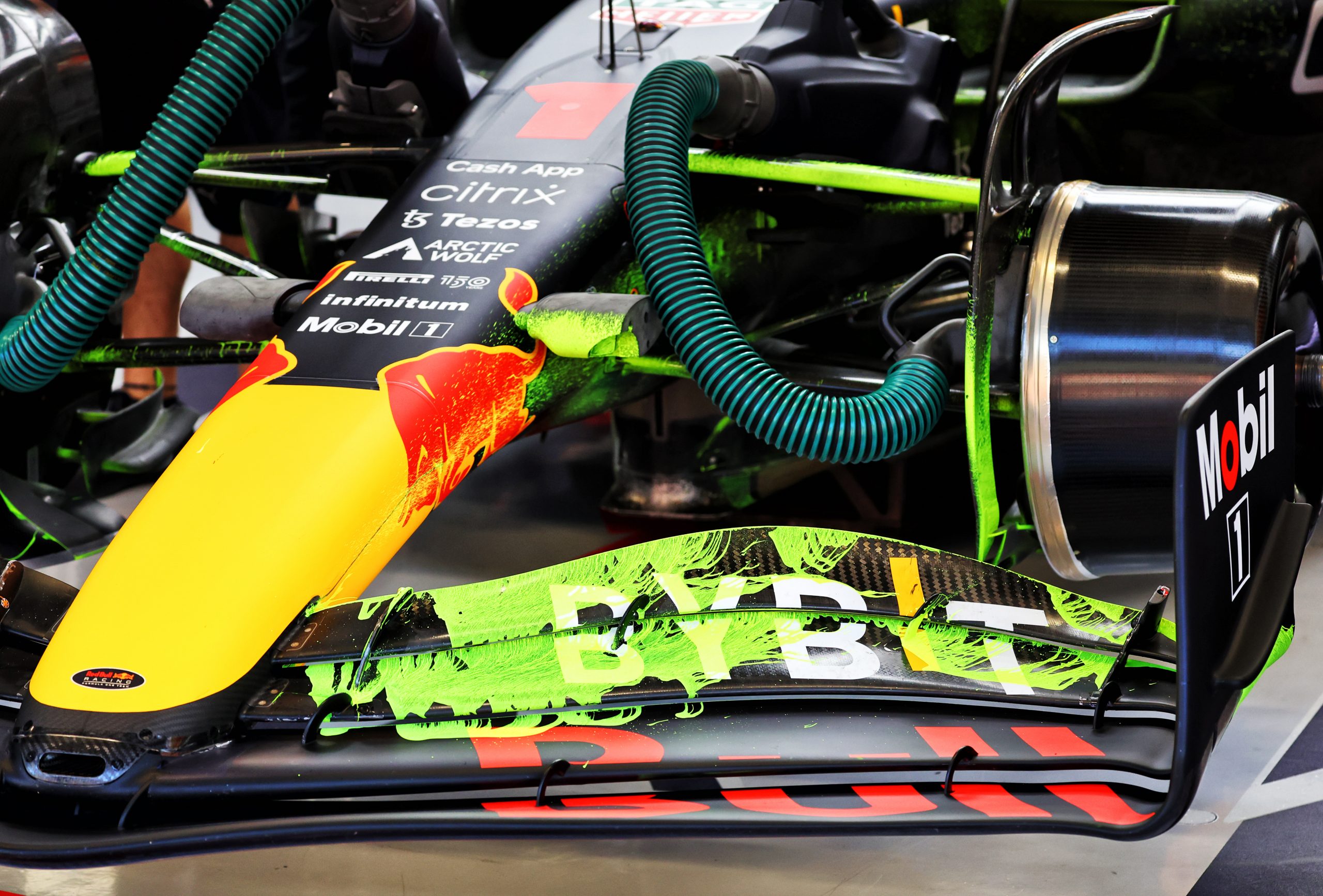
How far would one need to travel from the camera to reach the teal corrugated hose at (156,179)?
5.80 feet

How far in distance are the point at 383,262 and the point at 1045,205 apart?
32.7 inches

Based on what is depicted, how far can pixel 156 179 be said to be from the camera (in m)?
1.80

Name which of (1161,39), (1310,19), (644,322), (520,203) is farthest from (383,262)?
(1310,19)

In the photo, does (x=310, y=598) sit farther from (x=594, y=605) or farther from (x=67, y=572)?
(x=67, y=572)

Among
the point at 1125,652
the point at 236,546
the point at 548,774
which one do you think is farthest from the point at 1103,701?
the point at 236,546

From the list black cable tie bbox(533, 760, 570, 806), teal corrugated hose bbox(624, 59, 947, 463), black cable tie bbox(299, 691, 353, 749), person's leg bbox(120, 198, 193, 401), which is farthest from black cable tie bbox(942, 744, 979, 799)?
person's leg bbox(120, 198, 193, 401)

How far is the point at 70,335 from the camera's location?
188 cm

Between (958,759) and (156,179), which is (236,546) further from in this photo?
(958,759)

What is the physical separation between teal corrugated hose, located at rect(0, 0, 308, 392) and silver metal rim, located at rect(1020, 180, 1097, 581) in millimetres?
976

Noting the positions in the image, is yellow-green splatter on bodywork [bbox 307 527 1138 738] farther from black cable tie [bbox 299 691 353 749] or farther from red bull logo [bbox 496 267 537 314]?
red bull logo [bbox 496 267 537 314]

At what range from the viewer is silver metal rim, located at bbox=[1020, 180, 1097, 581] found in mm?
1532

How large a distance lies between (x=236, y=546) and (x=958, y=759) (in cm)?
74

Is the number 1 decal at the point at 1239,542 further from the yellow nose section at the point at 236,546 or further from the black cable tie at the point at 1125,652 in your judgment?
the yellow nose section at the point at 236,546

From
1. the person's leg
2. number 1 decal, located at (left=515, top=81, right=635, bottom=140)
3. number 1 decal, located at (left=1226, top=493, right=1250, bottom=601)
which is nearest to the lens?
number 1 decal, located at (left=1226, top=493, right=1250, bottom=601)
